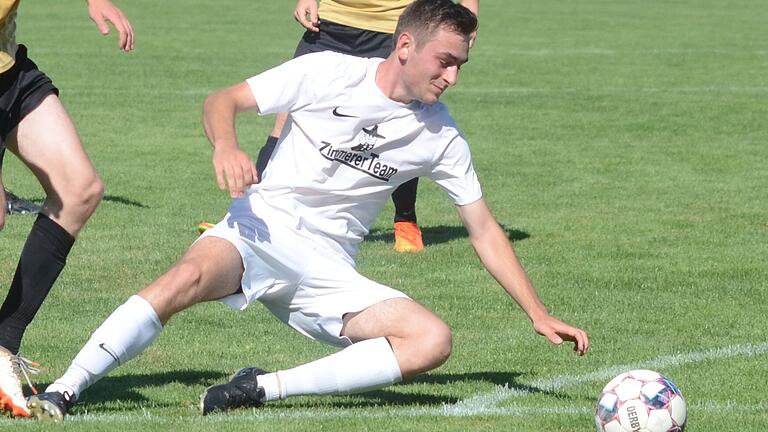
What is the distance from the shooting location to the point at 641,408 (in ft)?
17.5

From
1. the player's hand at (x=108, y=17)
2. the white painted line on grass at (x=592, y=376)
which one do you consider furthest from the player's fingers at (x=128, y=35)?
the white painted line on grass at (x=592, y=376)

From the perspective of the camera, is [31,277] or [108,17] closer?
[31,277]

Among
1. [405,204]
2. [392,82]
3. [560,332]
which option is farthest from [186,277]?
[405,204]

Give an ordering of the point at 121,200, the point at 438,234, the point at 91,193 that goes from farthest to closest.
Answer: the point at 121,200, the point at 438,234, the point at 91,193

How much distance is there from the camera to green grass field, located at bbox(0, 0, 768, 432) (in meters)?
6.07

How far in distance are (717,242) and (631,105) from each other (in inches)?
337

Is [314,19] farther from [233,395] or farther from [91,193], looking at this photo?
[233,395]

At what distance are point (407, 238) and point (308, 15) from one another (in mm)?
1547

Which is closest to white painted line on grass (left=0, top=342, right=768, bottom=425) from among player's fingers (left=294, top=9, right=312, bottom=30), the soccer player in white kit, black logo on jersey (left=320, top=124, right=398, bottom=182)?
the soccer player in white kit

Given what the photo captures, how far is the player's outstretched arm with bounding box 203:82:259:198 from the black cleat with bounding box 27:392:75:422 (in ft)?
3.12

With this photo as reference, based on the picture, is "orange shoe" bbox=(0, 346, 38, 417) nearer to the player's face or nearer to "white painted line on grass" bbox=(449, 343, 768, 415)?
"white painted line on grass" bbox=(449, 343, 768, 415)

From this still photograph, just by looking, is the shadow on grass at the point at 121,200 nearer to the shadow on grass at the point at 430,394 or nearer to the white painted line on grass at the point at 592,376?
the shadow on grass at the point at 430,394

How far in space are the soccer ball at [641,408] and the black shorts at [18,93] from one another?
244 cm

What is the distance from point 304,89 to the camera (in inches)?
236
